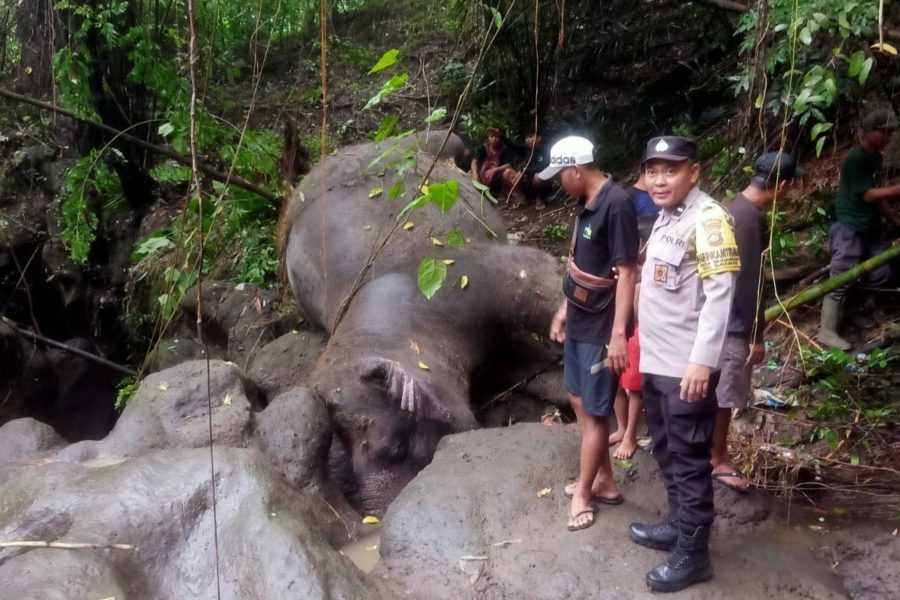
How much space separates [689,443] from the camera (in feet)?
10.2

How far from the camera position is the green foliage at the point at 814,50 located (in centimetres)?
372

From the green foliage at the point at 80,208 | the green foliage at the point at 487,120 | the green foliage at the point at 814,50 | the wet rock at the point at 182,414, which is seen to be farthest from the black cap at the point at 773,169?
the green foliage at the point at 487,120

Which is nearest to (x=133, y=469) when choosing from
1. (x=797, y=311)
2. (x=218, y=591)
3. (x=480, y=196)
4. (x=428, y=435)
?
(x=218, y=591)

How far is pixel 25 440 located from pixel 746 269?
12.9 feet

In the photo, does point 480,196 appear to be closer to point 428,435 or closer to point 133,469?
point 428,435

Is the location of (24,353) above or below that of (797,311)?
below

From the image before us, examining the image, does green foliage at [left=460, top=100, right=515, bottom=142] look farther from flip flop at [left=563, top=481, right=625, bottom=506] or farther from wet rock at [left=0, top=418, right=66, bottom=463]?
flip flop at [left=563, top=481, right=625, bottom=506]

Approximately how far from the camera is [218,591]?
3148mm

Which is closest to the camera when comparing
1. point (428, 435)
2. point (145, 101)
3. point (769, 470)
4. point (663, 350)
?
point (663, 350)

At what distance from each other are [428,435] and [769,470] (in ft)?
6.01

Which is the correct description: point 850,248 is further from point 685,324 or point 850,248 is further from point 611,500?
point 685,324

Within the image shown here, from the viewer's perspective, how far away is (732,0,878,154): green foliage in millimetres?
3725

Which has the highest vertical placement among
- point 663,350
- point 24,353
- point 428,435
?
point 663,350

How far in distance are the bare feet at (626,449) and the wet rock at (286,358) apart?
2.49m
